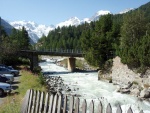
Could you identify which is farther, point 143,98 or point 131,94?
point 131,94

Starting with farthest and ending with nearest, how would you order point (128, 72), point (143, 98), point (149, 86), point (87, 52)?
point (87, 52) < point (128, 72) < point (149, 86) < point (143, 98)

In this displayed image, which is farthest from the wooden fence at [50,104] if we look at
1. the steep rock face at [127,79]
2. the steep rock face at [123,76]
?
the steep rock face at [123,76]

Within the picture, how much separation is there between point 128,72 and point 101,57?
13795 millimetres

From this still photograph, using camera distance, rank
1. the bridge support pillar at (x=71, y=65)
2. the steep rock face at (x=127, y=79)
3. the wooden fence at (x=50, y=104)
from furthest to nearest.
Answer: the bridge support pillar at (x=71, y=65)
the steep rock face at (x=127, y=79)
the wooden fence at (x=50, y=104)

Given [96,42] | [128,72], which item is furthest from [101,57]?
[128,72]

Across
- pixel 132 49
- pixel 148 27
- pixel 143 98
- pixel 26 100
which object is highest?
pixel 148 27

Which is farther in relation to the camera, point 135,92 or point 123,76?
point 123,76

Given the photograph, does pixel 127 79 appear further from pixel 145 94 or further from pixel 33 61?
pixel 33 61

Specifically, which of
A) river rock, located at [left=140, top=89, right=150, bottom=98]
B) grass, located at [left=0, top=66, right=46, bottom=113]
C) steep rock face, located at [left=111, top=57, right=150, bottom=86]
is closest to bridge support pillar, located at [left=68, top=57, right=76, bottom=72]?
steep rock face, located at [left=111, top=57, right=150, bottom=86]

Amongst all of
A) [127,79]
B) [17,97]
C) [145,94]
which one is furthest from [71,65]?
[17,97]

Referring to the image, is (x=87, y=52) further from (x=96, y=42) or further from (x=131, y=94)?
(x=131, y=94)

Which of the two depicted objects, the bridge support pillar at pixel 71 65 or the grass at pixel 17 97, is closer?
the grass at pixel 17 97

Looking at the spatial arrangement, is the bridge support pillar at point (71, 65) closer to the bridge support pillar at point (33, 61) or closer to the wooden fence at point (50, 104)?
the bridge support pillar at point (33, 61)

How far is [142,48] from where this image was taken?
53.1m
